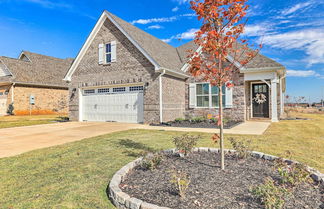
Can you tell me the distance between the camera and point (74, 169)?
160 inches

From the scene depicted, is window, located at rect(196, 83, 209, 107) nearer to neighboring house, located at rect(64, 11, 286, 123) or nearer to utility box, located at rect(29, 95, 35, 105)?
neighboring house, located at rect(64, 11, 286, 123)

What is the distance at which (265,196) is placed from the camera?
93.8 inches

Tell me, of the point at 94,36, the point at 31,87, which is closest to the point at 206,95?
the point at 94,36

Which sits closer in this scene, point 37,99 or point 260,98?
point 260,98

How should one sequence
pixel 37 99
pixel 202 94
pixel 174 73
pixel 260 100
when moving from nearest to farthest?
1. pixel 174 73
2. pixel 260 100
3. pixel 202 94
4. pixel 37 99

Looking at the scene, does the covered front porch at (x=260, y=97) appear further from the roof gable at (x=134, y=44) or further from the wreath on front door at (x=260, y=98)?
the roof gable at (x=134, y=44)

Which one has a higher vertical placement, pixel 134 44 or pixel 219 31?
pixel 134 44

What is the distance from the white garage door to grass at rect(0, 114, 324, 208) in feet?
19.6

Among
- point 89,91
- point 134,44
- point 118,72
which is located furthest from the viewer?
point 89,91

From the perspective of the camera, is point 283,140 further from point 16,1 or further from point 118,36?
point 16,1

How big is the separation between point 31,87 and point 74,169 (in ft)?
70.4

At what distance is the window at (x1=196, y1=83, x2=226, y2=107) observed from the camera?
1296cm

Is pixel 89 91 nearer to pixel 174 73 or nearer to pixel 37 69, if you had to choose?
pixel 174 73

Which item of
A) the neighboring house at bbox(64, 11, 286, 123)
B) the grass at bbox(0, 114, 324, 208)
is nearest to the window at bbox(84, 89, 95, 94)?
the neighboring house at bbox(64, 11, 286, 123)
